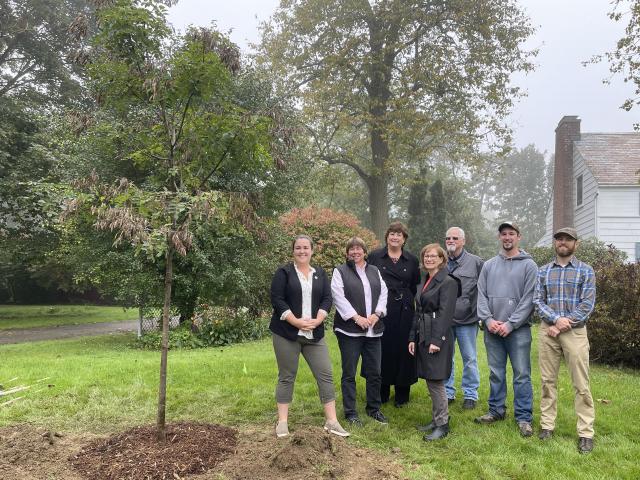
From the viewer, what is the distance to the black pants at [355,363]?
5.07 meters

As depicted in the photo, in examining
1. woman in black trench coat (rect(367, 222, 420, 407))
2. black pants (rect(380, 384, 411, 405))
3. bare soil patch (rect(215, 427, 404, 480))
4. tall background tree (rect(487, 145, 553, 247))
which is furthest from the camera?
tall background tree (rect(487, 145, 553, 247))

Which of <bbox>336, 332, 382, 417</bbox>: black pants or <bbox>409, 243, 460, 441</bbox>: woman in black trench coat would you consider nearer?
<bbox>409, 243, 460, 441</bbox>: woman in black trench coat

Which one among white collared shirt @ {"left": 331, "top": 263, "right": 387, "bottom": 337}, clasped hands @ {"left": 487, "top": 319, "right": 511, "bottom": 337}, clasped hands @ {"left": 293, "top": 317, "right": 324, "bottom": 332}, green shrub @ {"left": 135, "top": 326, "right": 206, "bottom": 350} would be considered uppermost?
white collared shirt @ {"left": 331, "top": 263, "right": 387, "bottom": 337}

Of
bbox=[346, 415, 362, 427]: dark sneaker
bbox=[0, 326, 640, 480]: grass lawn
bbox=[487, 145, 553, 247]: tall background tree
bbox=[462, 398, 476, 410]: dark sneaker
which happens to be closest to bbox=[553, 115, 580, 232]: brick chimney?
bbox=[0, 326, 640, 480]: grass lawn

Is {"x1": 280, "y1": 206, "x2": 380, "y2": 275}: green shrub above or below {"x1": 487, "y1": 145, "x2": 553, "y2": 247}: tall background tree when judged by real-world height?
below

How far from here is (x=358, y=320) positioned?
194 inches

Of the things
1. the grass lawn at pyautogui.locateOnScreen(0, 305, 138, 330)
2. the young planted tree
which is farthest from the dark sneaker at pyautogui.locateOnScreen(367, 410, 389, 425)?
the grass lawn at pyautogui.locateOnScreen(0, 305, 138, 330)

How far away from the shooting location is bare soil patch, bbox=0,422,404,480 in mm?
3805

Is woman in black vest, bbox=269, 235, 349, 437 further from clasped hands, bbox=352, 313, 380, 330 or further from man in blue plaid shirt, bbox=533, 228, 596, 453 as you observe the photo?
man in blue plaid shirt, bbox=533, 228, 596, 453

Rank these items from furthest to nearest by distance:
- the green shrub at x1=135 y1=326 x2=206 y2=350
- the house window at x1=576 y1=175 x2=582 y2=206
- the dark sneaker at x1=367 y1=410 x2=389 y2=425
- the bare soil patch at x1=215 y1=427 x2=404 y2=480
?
the house window at x1=576 y1=175 x2=582 y2=206, the green shrub at x1=135 y1=326 x2=206 y2=350, the dark sneaker at x1=367 y1=410 x2=389 y2=425, the bare soil patch at x1=215 y1=427 x2=404 y2=480

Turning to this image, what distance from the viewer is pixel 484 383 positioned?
6.70 m

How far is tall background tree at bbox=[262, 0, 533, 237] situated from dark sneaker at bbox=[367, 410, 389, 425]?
12.5 m

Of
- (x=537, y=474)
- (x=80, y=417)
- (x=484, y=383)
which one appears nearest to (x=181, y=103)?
(x=80, y=417)

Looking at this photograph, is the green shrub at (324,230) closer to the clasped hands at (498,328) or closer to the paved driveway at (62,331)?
the paved driveway at (62,331)
